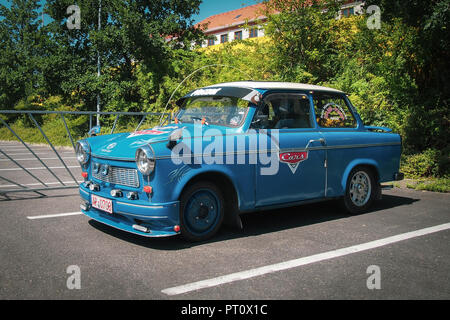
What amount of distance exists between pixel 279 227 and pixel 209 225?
1.20m

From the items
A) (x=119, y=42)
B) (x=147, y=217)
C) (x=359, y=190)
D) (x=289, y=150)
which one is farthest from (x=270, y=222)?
(x=119, y=42)

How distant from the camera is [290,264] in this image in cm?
422

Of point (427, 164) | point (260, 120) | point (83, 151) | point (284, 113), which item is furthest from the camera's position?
point (427, 164)

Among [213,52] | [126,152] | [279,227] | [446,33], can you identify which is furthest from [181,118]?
[213,52]

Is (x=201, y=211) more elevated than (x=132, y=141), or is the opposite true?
(x=132, y=141)

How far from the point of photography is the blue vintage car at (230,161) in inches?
179

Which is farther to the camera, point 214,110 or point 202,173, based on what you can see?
point 214,110

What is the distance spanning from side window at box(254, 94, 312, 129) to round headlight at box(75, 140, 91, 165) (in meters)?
2.22

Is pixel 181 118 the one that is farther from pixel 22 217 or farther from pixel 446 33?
pixel 446 33

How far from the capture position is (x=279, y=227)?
5.71 metres

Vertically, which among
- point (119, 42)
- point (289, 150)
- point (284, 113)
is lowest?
point (289, 150)

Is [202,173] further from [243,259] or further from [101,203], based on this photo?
[101,203]

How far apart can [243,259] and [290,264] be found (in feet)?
1.60
